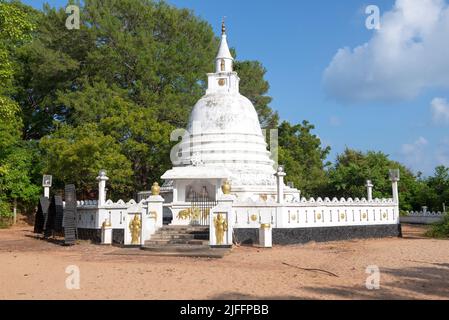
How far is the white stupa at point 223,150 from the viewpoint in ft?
75.0

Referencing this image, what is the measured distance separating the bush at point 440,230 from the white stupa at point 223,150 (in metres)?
7.50

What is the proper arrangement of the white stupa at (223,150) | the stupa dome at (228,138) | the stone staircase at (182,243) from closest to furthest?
the stone staircase at (182,243)
the white stupa at (223,150)
the stupa dome at (228,138)

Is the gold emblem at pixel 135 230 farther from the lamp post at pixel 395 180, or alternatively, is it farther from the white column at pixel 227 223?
the lamp post at pixel 395 180

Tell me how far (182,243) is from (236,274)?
21.2 feet

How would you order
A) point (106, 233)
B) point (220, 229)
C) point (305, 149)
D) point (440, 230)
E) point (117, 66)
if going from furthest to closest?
point (305, 149)
point (117, 66)
point (440, 230)
point (106, 233)
point (220, 229)

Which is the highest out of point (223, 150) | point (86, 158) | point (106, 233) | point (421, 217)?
point (223, 150)

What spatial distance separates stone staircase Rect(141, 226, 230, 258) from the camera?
16.2 meters

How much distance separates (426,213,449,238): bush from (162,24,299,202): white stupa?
7.50m

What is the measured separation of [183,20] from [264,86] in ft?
40.1

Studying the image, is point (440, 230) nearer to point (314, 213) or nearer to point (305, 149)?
point (314, 213)

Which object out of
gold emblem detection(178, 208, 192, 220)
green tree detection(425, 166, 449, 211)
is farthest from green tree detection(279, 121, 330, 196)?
gold emblem detection(178, 208, 192, 220)

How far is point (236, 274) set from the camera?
11.6m

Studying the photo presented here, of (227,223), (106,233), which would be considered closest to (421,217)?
(227,223)

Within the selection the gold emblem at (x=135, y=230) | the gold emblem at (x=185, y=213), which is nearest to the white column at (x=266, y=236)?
the gold emblem at (x=185, y=213)
